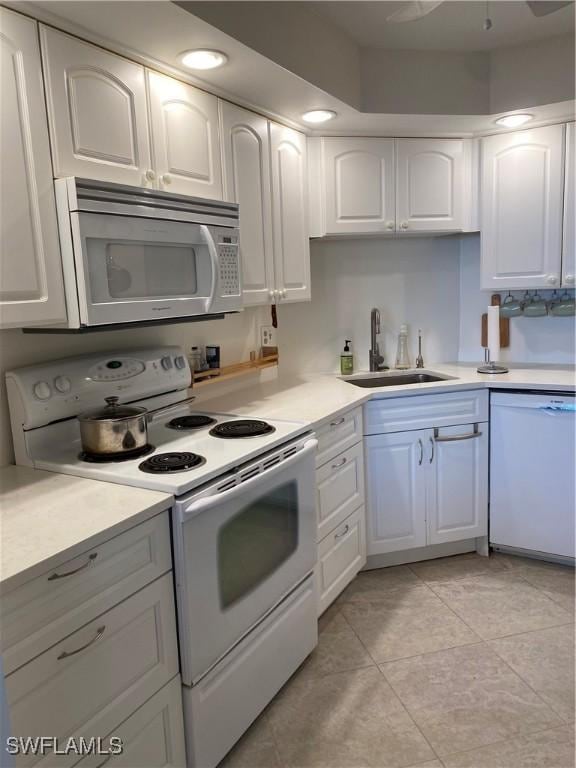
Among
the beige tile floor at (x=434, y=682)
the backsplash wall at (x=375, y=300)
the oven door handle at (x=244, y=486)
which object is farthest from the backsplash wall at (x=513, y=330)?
the oven door handle at (x=244, y=486)

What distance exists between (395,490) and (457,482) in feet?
1.13

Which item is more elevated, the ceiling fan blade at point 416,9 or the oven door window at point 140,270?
the ceiling fan blade at point 416,9

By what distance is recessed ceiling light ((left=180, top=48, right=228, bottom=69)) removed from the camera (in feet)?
5.96

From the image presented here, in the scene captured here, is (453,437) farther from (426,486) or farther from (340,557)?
(340,557)

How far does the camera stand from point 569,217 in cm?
279

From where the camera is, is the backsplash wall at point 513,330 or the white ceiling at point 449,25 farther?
the backsplash wall at point 513,330

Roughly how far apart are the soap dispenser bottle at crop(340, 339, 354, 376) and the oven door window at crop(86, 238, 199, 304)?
1432 mm

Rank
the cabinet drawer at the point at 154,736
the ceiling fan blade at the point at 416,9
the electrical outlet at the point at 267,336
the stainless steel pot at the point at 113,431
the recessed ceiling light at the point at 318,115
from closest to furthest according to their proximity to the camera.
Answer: the cabinet drawer at the point at 154,736 < the ceiling fan blade at the point at 416,9 < the stainless steel pot at the point at 113,431 < the recessed ceiling light at the point at 318,115 < the electrical outlet at the point at 267,336

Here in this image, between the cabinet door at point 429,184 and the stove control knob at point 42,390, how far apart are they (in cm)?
199

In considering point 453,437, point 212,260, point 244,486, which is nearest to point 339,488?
point 453,437

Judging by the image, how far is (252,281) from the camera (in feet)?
7.82

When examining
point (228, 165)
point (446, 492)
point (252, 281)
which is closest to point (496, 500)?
point (446, 492)

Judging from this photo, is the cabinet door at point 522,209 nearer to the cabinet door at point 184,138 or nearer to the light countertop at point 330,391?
the light countertop at point 330,391

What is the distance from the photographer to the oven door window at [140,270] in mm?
1586
